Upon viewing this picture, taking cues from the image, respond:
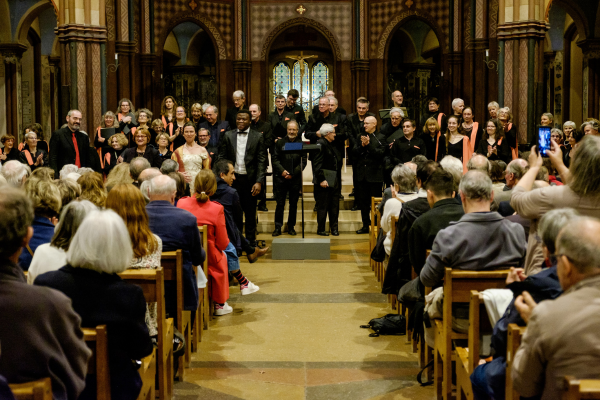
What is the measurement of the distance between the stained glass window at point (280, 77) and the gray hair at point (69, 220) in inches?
669

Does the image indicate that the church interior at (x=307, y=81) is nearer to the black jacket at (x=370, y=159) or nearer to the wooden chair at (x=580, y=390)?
the black jacket at (x=370, y=159)

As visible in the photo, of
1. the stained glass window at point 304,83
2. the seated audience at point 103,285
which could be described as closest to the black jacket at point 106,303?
the seated audience at point 103,285

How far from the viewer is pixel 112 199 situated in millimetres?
3531

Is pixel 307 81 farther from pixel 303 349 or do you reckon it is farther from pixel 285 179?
pixel 303 349

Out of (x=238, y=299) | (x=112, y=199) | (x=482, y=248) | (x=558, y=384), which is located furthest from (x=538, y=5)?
(x=558, y=384)

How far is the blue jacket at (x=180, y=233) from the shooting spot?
4180 millimetres

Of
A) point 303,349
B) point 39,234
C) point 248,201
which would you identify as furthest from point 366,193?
point 39,234

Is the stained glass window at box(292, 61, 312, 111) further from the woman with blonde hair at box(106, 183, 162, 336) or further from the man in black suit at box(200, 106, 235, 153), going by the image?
the woman with blonde hair at box(106, 183, 162, 336)

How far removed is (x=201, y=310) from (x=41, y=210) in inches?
66.9

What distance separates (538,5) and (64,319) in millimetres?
9794

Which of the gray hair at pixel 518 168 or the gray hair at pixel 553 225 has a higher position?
the gray hair at pixel 518 168

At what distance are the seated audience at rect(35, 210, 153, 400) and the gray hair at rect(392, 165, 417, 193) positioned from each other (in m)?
3.30

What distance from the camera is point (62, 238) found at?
2971mm

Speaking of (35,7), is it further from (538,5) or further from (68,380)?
(68,380)
